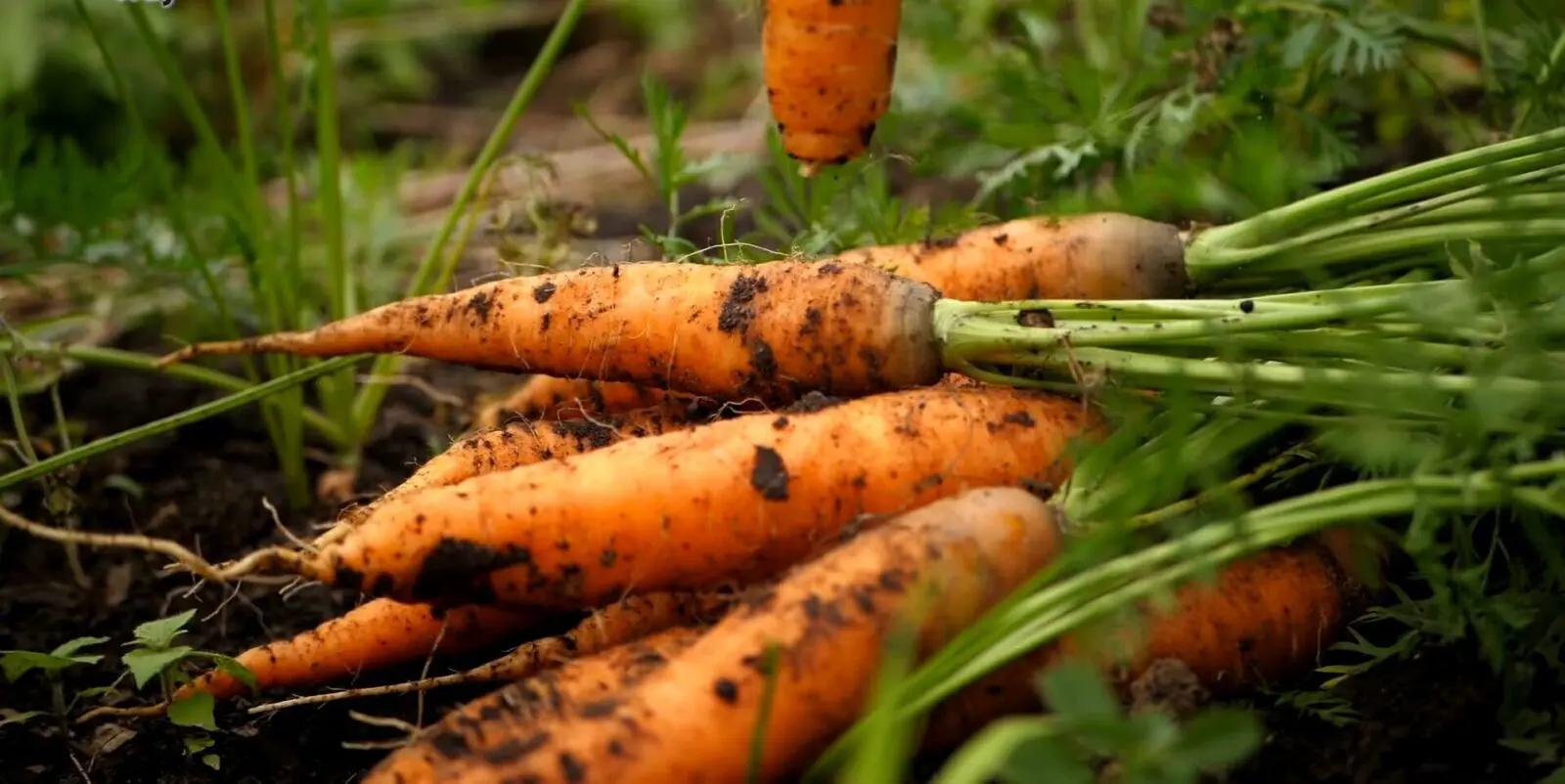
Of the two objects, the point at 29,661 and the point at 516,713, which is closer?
the point at 516,713

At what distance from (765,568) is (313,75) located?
1.34 meters

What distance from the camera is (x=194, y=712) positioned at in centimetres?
137

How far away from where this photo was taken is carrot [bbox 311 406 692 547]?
1.56 m

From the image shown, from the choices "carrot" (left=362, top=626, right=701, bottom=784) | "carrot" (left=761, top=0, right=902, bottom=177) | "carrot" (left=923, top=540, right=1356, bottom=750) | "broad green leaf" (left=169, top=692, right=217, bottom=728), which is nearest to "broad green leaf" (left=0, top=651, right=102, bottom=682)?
"broad green leaf" (left=169, top=692, right=217, bottom=728)

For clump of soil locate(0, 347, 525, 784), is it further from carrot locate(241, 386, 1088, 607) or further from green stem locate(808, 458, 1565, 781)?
green stem locate(808, 458, 1565, 781)

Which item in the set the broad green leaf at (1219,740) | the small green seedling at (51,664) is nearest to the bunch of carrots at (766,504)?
the small green seedling at (51,664)

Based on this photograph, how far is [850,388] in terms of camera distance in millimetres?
1505

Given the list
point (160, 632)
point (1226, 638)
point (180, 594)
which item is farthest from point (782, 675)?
point (180, 594)

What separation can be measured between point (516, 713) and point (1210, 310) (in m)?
0.83

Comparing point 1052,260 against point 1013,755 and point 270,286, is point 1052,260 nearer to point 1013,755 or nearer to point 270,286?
point 1013,755

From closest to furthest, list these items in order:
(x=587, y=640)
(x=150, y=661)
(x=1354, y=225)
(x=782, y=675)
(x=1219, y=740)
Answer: (x=1219, y=740) → (x=782, y=675) → (x=150, y=661) → (x=587, y=640) → (x=1354, y=225)

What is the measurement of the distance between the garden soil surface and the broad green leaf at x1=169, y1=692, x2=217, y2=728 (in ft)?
0.26

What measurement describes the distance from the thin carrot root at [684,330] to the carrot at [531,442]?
5cm

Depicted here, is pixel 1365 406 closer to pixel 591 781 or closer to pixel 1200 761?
pixel 1200 761
